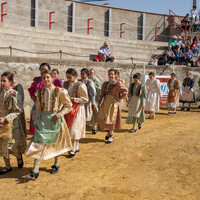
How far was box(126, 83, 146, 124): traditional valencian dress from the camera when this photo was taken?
762 cm

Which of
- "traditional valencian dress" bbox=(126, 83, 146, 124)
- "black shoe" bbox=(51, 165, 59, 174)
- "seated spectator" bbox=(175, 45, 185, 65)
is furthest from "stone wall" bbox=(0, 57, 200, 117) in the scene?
"black shoe" bbox=(51, 165, 59, 174)

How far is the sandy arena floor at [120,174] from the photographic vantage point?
144 inches

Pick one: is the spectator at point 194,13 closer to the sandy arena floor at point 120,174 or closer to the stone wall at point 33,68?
the stone wall at point 33,68

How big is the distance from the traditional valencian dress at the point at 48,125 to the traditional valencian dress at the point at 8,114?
36 cm

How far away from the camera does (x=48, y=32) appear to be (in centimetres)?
1430

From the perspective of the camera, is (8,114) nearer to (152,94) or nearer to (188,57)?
(152,94)

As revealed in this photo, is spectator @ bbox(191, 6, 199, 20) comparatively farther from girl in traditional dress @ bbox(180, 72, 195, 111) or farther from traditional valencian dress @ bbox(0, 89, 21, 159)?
traditional valencian dress @ bbox(0, 89, 21, 159)

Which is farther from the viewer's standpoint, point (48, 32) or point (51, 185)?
point (48, 32)

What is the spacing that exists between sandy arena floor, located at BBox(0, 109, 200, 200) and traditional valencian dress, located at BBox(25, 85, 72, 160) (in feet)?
1.42

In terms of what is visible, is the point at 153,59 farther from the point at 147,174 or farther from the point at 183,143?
the point at 147,174

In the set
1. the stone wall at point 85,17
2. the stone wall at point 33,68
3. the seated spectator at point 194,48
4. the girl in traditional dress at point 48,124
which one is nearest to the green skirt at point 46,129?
the girl in traditional dress at point 48,124

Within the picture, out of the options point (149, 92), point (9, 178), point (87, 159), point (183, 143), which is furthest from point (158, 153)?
point (149, 92)

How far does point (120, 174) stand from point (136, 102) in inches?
143

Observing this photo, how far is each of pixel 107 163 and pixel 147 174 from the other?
821mm
